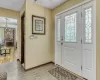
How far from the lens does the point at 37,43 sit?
326 cm

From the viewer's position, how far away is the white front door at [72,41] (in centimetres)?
252

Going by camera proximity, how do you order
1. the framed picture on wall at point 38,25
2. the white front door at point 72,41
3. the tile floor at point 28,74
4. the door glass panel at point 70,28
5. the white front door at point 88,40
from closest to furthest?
the white front door at point 88,40 < the tile floor at point 28,74 < the white front door at point 72,41 < the door glass panel at point 70,28 < the framed picture on wall at point 38,25

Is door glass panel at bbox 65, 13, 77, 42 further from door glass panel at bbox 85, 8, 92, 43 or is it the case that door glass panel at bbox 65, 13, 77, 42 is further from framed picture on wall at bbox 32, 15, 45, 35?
framed picture on wall at bbox 32, 15, 45, 35

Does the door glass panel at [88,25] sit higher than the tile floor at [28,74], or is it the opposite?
the door glass panel at [88,25]

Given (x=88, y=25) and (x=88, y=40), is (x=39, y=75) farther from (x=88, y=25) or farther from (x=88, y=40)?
(x=88, y=25)

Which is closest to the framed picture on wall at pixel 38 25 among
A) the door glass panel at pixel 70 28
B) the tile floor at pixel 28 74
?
the door glass panel at pixel 70 28

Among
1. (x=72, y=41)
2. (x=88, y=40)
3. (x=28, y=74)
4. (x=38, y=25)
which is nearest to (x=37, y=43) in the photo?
(x=38, y=25)

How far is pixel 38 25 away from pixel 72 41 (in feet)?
4.89

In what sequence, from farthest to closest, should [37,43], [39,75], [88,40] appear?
1. [37,43]
2. [39,75]
3. [88,40]

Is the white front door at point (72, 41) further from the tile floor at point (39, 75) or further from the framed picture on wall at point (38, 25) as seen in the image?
the framed picture on wall at point (38, 25)

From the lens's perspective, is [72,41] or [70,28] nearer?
[72,41]

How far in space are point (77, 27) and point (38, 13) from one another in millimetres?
1672

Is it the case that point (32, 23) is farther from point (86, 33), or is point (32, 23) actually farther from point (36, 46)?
point (86, 33)

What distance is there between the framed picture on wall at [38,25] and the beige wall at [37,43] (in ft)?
→ 0.40
